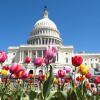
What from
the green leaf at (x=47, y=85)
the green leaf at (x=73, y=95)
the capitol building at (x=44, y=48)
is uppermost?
the capitol building at (x=44, y=48)

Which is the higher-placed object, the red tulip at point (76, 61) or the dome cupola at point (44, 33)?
the dome cupola at point (44, 33)

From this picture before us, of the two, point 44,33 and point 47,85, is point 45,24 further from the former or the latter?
point 47,85

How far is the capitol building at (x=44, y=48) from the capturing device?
328ft

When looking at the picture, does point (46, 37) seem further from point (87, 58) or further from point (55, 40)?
point (87, 58)

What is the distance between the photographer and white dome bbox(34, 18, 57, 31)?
11412 cm

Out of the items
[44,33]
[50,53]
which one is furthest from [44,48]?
[50,53]

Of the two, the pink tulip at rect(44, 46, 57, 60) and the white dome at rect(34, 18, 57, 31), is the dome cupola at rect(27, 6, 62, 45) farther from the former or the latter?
the pink tulip at rect(44, 46, 57, 60)

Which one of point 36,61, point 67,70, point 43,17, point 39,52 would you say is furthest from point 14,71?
point 43,17

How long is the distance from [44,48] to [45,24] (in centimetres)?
1974

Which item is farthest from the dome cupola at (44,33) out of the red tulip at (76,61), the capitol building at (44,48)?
the red tulip at (76,61)

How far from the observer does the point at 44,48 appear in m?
96.9

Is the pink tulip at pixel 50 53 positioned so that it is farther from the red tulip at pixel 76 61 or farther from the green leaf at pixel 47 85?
the red tulip at pixel 76 61

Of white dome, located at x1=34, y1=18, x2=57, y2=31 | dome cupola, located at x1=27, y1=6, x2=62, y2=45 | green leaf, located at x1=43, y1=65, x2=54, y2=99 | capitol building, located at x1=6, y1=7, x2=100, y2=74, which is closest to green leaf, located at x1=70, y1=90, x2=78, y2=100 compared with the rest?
green leaf, located at x1=43, y1=65, x2=54, y2=99

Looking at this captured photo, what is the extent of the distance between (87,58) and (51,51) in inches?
4122
